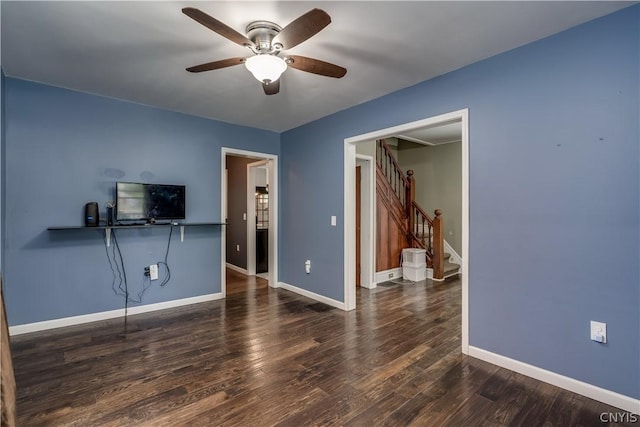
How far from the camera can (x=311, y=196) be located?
439 centimetres

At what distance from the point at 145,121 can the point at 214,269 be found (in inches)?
83.2

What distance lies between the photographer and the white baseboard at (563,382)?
1.90m

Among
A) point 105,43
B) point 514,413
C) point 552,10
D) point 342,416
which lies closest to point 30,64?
point 105,43

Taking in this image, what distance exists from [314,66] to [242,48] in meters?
0.69

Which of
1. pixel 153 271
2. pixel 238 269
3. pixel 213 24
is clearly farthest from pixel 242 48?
pixel 238 269

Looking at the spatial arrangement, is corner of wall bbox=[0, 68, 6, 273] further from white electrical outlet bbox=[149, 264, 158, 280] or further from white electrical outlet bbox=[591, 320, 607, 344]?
white electrical outlet bbox=[591, 320, 607, 344]

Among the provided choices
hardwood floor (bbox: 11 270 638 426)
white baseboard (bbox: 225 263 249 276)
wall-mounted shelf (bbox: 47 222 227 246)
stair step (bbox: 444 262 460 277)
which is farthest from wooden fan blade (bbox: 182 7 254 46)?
stair step (bbox: 444 262 460 277)

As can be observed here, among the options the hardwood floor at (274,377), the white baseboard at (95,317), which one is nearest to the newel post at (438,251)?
the hardwood floor at (274,377)

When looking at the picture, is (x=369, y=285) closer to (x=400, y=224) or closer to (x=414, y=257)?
(x=414, y=257)

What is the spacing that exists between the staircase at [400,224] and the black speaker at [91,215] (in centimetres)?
394

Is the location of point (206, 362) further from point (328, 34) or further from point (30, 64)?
point (30, 64)

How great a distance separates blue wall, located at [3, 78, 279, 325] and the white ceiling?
0.33 m

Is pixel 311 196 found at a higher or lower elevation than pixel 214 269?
higher

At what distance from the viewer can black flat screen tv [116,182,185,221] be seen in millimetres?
3426
